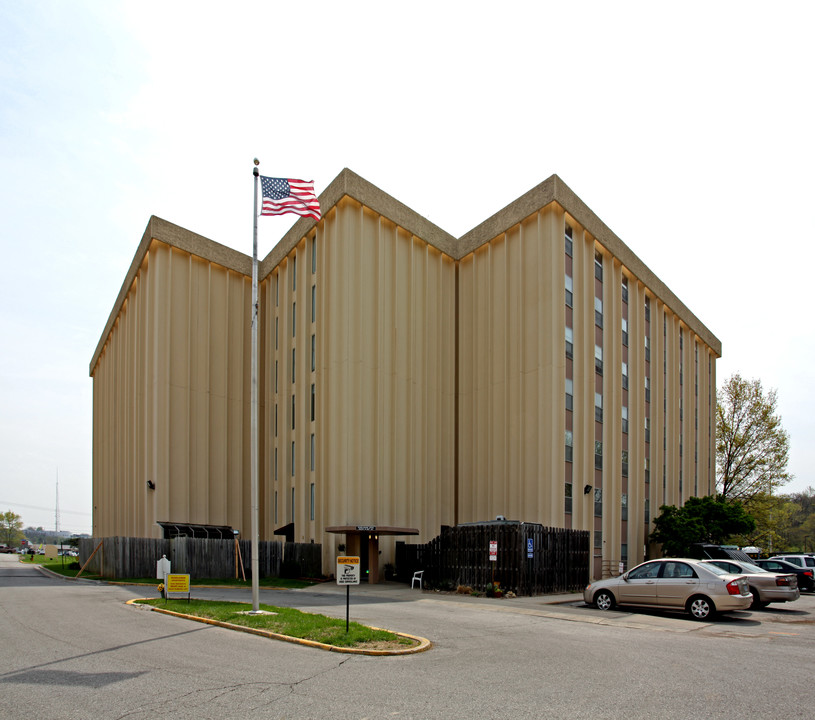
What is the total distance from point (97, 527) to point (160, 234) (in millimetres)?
30185

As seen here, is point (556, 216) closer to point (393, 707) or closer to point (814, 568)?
point (814, 568)

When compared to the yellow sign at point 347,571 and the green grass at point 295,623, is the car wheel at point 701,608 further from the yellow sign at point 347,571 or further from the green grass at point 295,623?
the yellow sign at point 347,571

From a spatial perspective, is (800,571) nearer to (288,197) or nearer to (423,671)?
(423,671)

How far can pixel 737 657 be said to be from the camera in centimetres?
1118

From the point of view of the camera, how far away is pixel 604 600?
61.6 ft

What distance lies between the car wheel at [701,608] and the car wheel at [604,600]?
2286 mm

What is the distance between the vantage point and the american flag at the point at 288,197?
17.8m

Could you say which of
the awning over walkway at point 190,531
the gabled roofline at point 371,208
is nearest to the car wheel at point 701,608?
the gabled roofline at point 371,208

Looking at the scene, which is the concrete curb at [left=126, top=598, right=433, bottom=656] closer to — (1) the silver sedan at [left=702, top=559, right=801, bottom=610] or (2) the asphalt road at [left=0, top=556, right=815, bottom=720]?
(2) the asphalt road at [left=0, top=556, right=815, bottom=720]

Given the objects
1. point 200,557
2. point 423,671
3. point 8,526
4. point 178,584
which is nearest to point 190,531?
point 200,557

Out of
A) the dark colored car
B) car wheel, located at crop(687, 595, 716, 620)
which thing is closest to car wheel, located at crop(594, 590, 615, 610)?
car wheel, located at crop(687, 595, 716, 620)

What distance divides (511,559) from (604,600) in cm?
524

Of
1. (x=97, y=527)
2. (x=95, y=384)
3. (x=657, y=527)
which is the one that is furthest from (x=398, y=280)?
(x=95, y=384)

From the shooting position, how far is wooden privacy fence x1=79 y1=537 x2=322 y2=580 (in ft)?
94.7
